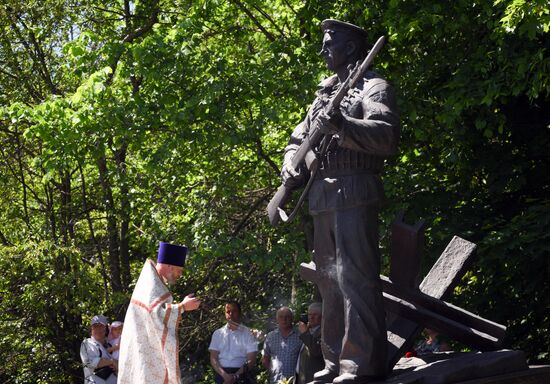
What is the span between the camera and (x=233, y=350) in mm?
11094

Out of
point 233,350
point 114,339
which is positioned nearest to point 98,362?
point 114,339

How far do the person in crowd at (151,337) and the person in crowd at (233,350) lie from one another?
3289mm

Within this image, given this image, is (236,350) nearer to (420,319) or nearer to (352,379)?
(420,319)

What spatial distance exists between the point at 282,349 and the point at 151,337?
10.4 ft

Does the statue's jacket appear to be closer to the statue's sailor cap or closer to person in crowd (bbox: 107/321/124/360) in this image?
the statue's sailor cap

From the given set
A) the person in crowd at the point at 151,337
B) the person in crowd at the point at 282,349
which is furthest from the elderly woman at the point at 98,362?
the person in crowd at the point at 151,337

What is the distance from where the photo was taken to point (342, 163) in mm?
6809

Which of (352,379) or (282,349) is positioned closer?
(352,379)

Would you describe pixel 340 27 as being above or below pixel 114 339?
above

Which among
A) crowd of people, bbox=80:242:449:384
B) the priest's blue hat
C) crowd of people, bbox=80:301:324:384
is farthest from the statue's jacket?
crowd of people, bbox=80:301:324:384

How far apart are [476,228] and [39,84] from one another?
7.97m

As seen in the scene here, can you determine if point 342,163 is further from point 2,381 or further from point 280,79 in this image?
point 2,381

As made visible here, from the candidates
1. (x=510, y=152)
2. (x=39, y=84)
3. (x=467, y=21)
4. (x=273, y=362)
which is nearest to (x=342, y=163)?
(x=273, y=362)

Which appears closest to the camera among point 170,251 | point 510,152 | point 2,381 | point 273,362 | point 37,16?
point 170,251
